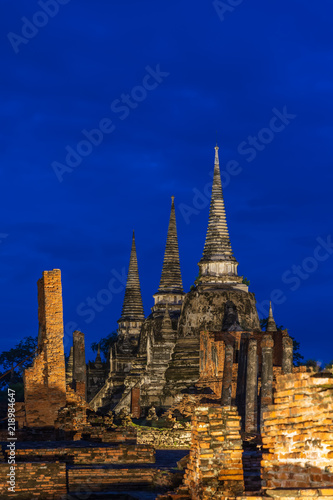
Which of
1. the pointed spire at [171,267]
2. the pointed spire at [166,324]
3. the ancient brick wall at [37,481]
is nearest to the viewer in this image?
the ancient brick wall at [37,481]

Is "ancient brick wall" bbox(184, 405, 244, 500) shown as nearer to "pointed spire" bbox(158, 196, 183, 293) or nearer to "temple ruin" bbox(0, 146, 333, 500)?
"temple ruin" bbox(0, 146, 333, 500)

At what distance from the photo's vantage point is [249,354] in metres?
34.1

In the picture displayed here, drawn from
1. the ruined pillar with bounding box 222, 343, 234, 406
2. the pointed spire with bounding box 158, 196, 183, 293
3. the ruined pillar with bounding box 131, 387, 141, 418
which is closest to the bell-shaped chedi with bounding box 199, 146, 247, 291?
the pointed spire with bounding box 158, 196, 183, 293

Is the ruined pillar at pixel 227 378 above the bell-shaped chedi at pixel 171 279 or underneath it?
underneath

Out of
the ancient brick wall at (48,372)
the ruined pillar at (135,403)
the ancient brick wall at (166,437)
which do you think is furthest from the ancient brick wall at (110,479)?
the ruined pillar at (135,403)

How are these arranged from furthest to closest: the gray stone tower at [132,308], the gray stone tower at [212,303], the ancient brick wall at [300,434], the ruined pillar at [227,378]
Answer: the gray stone tower at [132,308]
the gray stone tower at [212,303]
the ruined pillar at [227,378]
the ancient brick wall at [300,434]

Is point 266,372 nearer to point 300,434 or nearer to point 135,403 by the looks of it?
point 135,403

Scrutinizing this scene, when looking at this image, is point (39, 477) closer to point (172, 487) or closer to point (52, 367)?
point (172, 487)

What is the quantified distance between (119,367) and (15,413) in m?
40.8

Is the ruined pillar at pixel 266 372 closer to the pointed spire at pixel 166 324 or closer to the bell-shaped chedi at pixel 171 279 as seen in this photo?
the pointed spire at pixel 166 324

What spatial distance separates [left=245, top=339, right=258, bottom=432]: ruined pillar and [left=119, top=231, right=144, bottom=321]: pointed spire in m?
38.9

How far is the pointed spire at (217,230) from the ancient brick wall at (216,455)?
4634 centimetres

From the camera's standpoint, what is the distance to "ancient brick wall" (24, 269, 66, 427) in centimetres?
2305

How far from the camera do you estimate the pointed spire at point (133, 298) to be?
240 ft
